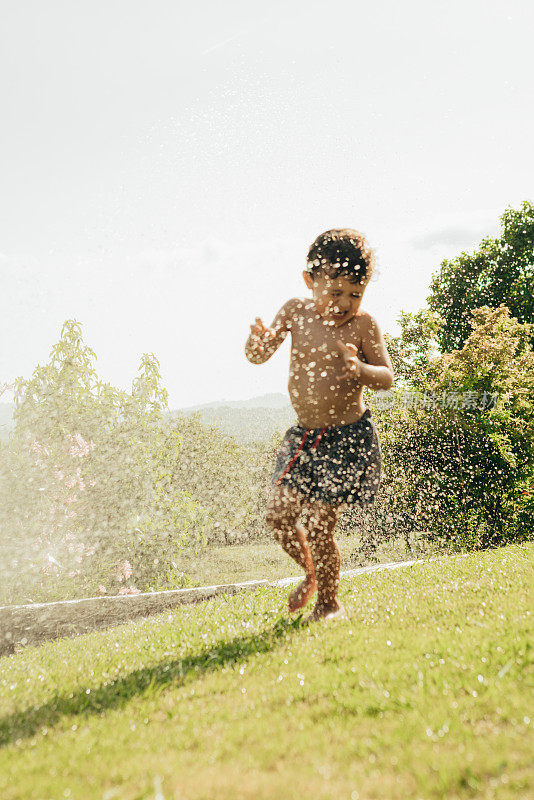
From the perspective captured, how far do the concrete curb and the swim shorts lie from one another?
10.5ft

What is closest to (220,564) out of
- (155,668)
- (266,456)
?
(266,456)

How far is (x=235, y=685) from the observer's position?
2.36 meters

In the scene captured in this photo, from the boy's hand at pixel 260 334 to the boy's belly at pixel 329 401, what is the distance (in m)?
0.35

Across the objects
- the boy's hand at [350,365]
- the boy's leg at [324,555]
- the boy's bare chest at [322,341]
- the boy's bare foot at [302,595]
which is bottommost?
the boy's bare foot at [302,595]

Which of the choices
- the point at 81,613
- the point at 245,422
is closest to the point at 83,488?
the point at 81,613

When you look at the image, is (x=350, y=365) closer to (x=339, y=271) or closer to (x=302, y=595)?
(x=339, y=271)

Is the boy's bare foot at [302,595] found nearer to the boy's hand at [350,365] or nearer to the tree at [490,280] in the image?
the boy's hand at [350,365]

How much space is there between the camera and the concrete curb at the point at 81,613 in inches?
233

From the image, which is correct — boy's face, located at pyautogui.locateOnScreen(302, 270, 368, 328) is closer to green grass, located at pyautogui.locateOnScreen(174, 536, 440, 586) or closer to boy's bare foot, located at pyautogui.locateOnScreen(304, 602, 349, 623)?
boy's bare foot, located at pyautogui.locateOnScreen(304, 602, 349, 623)

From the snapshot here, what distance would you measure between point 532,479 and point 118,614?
6247 mm

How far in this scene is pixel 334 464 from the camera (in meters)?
3.25

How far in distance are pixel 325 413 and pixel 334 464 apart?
1.05ft

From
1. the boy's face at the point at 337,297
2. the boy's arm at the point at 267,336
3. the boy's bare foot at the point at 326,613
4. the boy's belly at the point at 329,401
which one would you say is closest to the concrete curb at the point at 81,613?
the boy's bare foot at the point at 326,613

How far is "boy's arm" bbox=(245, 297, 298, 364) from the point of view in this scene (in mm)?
3494
